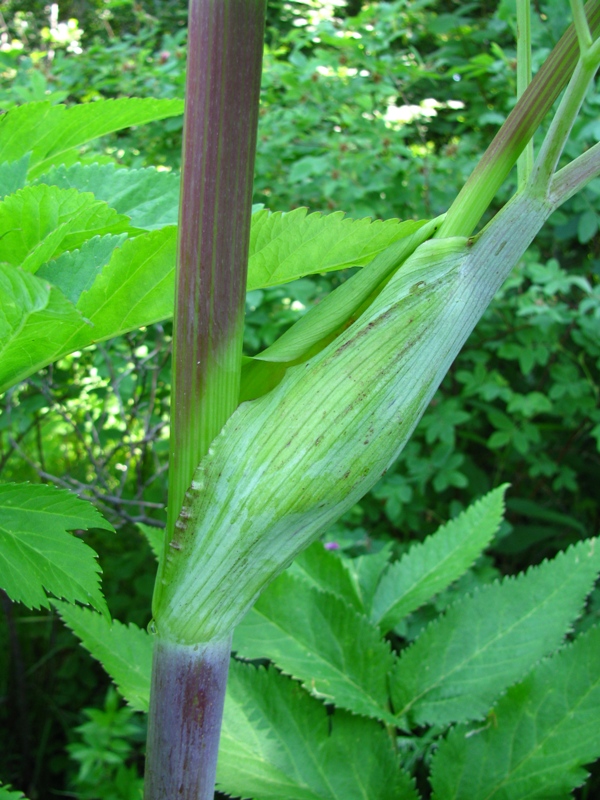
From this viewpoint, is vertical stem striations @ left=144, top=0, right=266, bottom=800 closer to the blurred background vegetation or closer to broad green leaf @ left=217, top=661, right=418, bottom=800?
broad green leaf @ left=217, top=661, right=418, bottom=800

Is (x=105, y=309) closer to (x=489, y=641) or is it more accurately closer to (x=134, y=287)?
(x=134, y=287)

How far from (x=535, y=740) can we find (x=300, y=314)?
3.21ft

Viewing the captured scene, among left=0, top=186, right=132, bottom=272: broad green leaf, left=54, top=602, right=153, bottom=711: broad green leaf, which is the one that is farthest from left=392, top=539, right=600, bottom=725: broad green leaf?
left=0, top=186, right=132, bottom=272: broad green leaf

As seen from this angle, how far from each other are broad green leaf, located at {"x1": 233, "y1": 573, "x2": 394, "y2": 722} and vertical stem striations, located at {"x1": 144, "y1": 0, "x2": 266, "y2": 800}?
28 cm

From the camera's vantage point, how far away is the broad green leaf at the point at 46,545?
0.40m

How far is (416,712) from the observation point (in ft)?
2.38

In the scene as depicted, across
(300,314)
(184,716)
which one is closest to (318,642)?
(184,716)

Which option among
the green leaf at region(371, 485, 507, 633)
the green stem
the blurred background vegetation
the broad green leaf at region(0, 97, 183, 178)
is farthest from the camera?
the blurred background vegetation

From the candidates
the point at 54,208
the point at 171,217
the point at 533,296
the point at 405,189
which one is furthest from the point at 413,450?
the point at 54,208

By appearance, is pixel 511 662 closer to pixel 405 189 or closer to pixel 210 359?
pixel 210 359

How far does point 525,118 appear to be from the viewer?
15.7 inches

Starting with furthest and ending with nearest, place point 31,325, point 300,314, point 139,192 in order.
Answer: point 300,314 → point 139,192 → point 31,325

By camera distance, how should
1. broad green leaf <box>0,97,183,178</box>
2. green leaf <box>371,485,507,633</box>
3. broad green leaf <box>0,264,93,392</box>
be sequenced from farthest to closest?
green leaf <box>371,485,507,633</box>
broad green leaf <box>0,97,183,178</box>
broad green leaf <box>0,264,93,392</box>

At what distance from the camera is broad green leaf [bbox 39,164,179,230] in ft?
1.59
